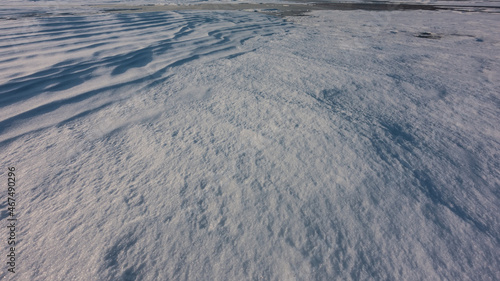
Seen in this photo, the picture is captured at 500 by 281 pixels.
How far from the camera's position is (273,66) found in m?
1.96

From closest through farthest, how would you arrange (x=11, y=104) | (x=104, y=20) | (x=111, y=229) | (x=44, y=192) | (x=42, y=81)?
1. (x=111, y=229)
2. (x=44, y=192)
3. (x=11, y=104)
4. (x=42, y=81)
5. (x=104, y=20)

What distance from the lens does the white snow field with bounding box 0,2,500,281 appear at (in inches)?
25.5

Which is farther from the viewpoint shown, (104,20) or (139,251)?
(104,20)

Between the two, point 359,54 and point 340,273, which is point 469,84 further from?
point 340,273

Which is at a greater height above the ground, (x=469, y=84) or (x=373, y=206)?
(x=469, y=84)

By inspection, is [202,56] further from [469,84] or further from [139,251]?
[469,84]

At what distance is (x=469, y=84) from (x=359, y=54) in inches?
37.3

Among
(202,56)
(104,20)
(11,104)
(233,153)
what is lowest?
(233,153)

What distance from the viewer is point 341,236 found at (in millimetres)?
691

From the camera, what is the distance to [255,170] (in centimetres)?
92

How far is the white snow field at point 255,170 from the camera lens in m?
0.65

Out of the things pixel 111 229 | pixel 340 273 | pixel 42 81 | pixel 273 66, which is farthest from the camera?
pixel 273 66

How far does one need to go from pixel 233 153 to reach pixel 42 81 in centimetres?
176

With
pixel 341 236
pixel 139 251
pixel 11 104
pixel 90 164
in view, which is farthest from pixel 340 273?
pixel 11 104
